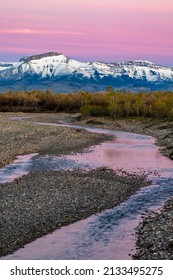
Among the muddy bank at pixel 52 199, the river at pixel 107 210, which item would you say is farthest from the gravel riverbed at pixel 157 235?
the muddy bank at pixel 52 199

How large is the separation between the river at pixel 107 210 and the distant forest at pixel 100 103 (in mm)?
45880

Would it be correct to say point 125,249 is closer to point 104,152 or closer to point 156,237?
point 156,237

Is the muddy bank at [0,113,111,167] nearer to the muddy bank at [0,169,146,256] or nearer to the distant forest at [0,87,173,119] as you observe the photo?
the muddy bank at [0,169,146,256]

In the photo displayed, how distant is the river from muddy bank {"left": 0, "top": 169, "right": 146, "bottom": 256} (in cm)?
80

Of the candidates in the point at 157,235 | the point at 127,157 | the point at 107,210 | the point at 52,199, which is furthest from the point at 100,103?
the point at 157,235

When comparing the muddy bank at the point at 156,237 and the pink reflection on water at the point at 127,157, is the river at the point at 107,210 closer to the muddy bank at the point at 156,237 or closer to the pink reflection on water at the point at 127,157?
the pink reflection on water at the point at 127,157

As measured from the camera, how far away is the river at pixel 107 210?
21.8 meters

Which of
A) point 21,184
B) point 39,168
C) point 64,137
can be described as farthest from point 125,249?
point 64,137

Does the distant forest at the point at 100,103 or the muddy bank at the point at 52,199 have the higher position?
the distant forest at the point at 100,103

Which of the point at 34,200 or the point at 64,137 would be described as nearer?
the point at 34,200

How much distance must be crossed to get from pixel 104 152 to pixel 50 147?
671 centimetres

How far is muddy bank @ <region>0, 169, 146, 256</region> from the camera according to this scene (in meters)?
24.3

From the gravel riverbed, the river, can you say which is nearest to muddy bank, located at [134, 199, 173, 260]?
the gravel riverbed

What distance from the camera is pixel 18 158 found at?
1900 inches
